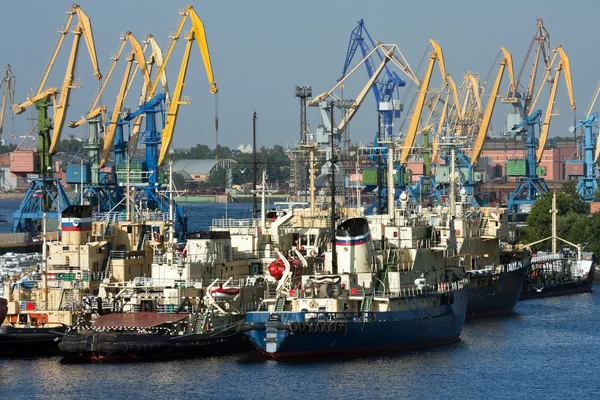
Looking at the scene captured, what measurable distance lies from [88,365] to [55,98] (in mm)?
57913

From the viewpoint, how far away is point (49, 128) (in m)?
105

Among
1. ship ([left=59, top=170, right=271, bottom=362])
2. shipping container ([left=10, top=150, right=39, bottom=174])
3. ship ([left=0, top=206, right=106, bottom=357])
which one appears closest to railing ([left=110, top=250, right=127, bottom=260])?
ship ([left=59, top=170, right=271, bottom=362])

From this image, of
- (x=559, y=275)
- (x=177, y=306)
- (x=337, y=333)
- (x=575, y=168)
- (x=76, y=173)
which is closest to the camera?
(x=337, y=333)

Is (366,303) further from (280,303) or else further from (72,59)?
(72,59)

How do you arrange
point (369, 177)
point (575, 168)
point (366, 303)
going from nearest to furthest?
point (366, 303) < point (369, 177) < point (575, 168)

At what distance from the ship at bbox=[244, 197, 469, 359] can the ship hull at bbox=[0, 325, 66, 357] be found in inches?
307

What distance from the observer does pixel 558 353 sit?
58.4m

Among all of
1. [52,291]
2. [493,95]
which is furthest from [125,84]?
[52,291]

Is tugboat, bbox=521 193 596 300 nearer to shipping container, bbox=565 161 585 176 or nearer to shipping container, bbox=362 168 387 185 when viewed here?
shipping container, bbox=362 168 387 185

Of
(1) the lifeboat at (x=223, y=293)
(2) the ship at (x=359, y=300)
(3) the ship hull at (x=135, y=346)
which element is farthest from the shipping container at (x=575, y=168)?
(3) the ship hull at (x=135, y=346)

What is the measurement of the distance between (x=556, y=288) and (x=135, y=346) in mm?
37112

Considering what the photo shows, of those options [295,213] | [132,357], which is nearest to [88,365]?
[132,357]

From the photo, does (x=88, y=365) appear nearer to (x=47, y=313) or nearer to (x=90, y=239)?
(x=47, y=313)

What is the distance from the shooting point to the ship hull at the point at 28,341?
55.6m
